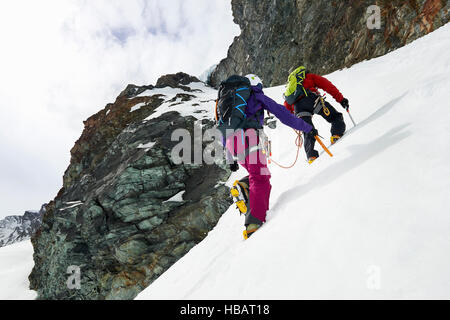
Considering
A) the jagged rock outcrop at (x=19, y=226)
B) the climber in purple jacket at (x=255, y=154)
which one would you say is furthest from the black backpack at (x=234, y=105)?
the jagged rock outcrop at (x=19, y=226)

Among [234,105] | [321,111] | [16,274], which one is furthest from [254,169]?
[16,274]

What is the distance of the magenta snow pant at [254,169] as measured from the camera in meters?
3.51

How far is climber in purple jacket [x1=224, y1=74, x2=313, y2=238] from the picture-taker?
11.5 ft

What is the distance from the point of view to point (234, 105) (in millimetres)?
3859

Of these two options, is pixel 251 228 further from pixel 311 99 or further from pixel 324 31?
pixel 324 31

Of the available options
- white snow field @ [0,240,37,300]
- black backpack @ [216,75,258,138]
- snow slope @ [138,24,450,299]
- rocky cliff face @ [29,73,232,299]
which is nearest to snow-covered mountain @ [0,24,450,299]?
snow slope @ [138,24,450,299]

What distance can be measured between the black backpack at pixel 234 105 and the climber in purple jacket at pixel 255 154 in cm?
8

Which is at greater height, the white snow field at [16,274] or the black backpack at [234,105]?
the black backpack at [234,105]

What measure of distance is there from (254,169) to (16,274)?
121ft

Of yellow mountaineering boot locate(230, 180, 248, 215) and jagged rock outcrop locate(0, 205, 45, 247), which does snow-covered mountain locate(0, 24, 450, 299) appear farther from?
jagged rock outcrop locate(0, 205, 45, 247)

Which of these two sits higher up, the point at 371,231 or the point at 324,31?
the point at 324,31

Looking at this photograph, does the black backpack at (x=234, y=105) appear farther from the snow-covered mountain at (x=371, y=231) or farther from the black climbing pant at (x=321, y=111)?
the black climbing pant at (x=321, y=111)

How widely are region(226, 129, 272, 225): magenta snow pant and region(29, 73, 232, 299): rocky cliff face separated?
9220mm
